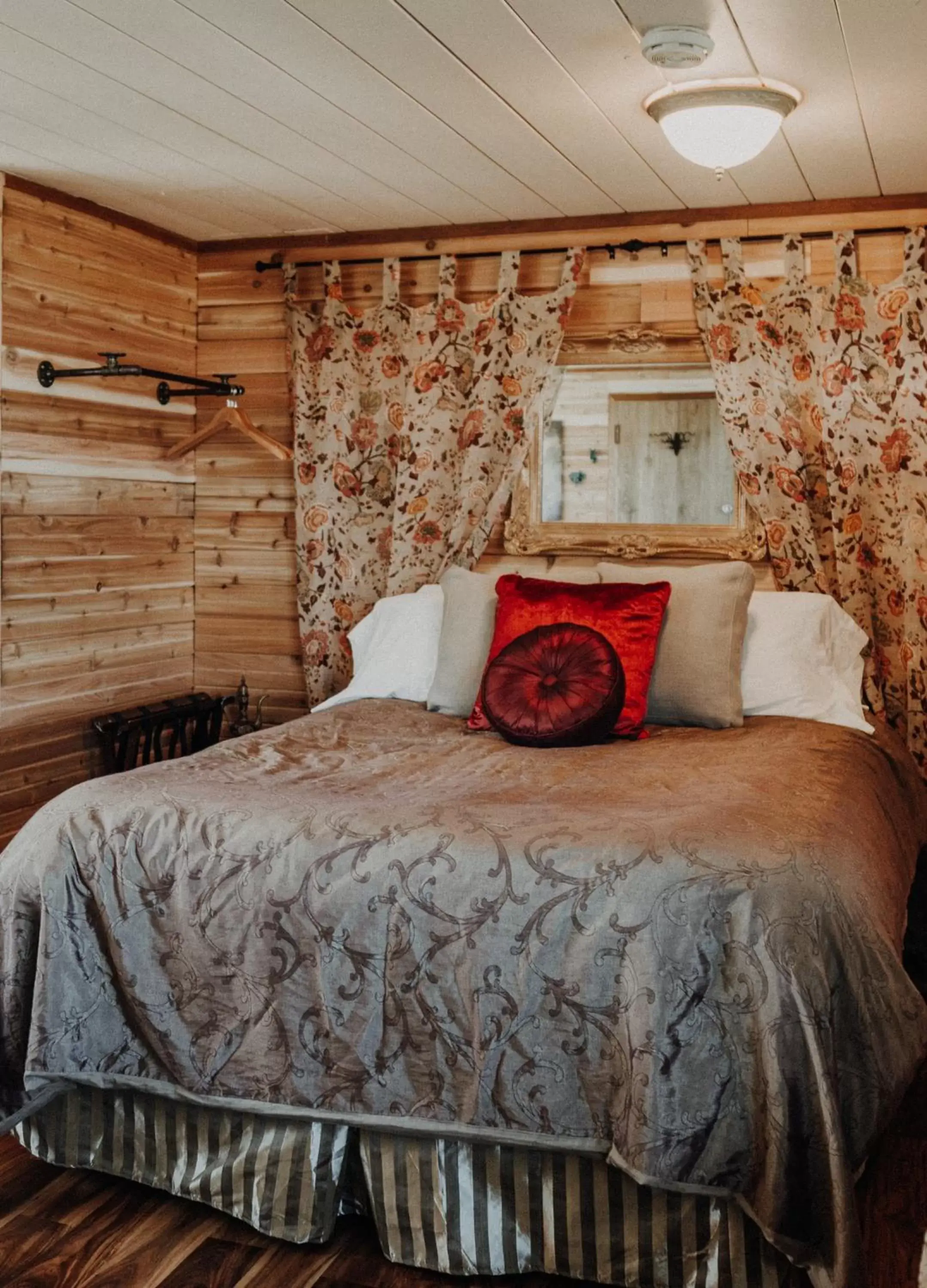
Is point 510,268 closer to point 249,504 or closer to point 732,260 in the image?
point 732,260

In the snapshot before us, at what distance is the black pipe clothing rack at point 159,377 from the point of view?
12.3 feet

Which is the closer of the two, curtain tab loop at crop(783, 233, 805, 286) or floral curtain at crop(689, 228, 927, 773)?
floral curtain at crop(689, 228, 927, 773)

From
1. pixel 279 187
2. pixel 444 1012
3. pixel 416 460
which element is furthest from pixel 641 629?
pixel 279 187

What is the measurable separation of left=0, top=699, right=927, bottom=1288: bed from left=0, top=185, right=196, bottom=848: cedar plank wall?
4.80ft

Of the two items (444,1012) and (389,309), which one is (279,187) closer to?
(389,309)

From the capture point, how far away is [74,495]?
155 inches

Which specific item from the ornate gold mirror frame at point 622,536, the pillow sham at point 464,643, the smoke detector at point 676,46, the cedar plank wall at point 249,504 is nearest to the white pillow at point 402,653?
the pillow sham at point 464,643

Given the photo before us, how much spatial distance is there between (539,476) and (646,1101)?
2.63 meters

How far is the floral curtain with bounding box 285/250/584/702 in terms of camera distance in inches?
164

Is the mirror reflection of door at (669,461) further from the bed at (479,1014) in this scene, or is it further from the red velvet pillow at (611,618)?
the bed at (479,1014)

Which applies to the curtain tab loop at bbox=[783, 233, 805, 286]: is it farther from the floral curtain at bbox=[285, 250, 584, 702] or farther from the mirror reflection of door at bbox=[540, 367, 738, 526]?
the floral curtain at bbox=[285, 250, 584, 702]

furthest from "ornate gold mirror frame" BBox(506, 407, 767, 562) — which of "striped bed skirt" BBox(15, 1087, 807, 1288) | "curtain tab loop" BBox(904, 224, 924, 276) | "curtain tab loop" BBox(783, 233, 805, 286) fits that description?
"striped bed skirt" BBox(15, 1087, 807, 1288)

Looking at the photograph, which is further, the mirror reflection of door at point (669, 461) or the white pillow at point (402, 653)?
the mirror reflection of door at point (669, 461)

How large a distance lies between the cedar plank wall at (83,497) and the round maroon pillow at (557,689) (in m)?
1.47
